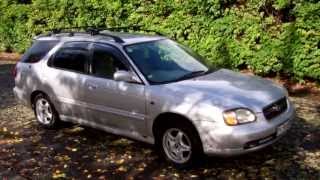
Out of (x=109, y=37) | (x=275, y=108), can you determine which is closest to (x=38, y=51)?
(x=109, y=37)

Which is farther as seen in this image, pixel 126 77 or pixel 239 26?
pixel 239 26

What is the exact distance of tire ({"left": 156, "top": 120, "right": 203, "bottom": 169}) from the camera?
657 centimetres

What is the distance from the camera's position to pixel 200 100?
6.52 metres

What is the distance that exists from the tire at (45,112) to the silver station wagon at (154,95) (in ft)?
0.05

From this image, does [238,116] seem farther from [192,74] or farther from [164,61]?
[164,61]

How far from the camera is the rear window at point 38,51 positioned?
8.88m

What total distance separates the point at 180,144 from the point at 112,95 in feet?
4.23

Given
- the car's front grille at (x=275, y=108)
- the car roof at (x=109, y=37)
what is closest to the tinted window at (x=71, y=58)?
the car roof at (x=109, y=37)

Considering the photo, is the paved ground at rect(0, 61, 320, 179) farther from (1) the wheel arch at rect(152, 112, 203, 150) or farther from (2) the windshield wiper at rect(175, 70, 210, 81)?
(2) the windshield wiper at rect(175, 70, 210, 81)

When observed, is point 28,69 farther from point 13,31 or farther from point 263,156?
point 13,31

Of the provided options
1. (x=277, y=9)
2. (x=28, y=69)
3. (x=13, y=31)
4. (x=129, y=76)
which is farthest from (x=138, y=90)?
(x=13, y=31)

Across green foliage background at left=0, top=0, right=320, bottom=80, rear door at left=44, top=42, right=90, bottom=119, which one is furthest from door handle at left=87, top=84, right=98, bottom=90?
green foliage background at left=0, top=0, right=320, bottom=80

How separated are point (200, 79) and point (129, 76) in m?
0.95

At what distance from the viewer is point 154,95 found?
6910mm
